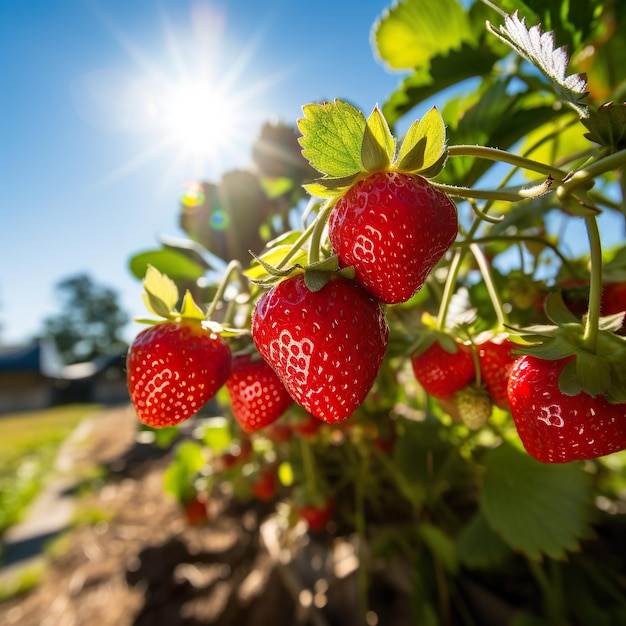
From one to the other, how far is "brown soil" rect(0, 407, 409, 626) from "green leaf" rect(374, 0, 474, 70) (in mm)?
938

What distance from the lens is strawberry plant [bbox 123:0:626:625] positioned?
275 mm

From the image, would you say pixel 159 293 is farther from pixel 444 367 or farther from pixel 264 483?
pixel 264 483

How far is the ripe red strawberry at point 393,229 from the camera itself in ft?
0.89

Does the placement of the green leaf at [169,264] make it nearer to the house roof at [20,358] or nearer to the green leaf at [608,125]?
the green leaf at [608,125]

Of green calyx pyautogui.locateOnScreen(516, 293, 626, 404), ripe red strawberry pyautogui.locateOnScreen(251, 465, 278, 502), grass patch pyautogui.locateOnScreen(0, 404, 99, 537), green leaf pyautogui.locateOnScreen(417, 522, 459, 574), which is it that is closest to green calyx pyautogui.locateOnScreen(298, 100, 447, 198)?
green calyx pyautogui.locateOnScreen(516, 293, 626, 404)

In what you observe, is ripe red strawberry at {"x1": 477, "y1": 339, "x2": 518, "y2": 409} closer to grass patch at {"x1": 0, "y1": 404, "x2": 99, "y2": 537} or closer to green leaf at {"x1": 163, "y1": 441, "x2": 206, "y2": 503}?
green leaf at {"x1": 163, "y1": 441, "x2": 206, "y2": 503}

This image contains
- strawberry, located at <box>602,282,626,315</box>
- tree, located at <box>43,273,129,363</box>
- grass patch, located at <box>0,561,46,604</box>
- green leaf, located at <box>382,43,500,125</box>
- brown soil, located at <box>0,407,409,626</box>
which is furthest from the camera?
tree, located at <box>43,273,129,363</box>

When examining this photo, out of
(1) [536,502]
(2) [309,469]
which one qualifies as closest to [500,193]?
(1) [536,502]

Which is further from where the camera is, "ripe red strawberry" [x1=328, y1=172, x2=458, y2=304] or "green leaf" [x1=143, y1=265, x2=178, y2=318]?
"green leaf" [x1=143, y1=265, x2=178, y2=318]

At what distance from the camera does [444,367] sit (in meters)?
0.40

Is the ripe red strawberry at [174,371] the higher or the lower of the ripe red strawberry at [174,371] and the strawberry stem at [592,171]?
the lower

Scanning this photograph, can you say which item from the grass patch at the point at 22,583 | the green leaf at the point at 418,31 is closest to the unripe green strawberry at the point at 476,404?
the green leaf at the point at 418,31

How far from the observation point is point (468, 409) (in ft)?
1.37

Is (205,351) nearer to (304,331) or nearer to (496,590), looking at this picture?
(304,331)
